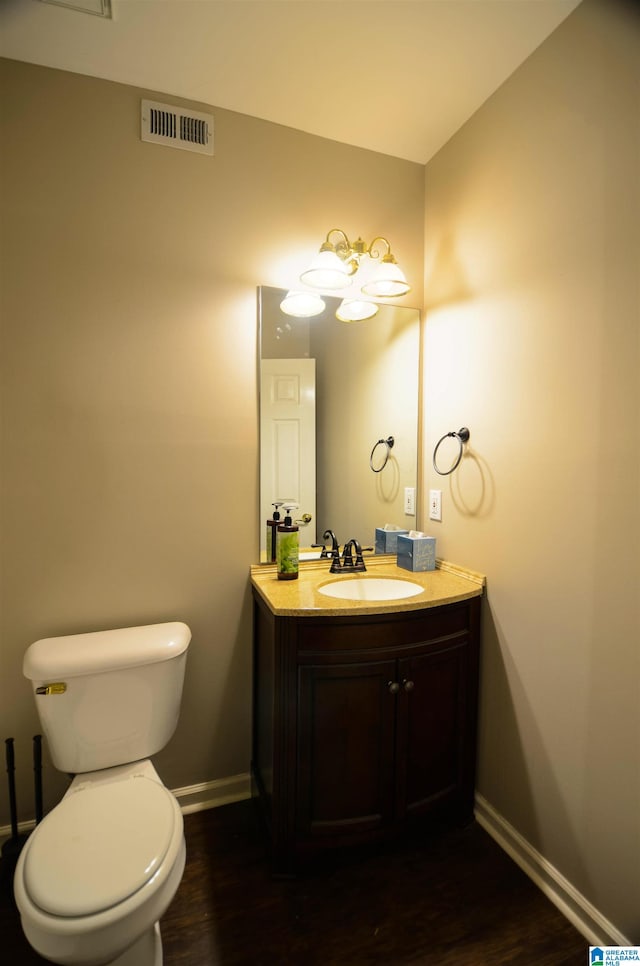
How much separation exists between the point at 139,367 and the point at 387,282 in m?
1.02

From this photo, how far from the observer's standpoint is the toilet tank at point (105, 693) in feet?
4.46

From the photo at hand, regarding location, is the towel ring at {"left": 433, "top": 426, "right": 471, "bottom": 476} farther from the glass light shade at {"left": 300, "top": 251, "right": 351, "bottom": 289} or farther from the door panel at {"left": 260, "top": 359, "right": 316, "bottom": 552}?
the glass light shade at {"left": 300, "top": 251, "right": 351, "bottom": 289}

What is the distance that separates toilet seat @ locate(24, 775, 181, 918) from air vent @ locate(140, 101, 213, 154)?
2152 mm

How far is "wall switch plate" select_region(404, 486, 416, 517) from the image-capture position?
208 cm

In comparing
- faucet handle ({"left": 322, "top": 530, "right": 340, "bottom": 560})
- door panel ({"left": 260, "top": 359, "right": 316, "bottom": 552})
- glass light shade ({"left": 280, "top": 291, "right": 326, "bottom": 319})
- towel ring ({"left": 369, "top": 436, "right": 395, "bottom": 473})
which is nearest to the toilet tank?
door panel ({"left": 260, "top": 359, "right": 316, "bottom": 552})

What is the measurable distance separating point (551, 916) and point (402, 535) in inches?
50.9

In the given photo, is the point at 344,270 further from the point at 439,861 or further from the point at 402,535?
the point at 439,861

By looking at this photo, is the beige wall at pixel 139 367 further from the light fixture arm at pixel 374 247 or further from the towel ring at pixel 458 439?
the towel ring at pixel 458 439

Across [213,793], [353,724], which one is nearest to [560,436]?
[353,724]

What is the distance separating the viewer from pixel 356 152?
1.93m

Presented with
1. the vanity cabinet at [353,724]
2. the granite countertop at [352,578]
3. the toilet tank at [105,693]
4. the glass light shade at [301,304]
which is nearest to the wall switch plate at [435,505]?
the granite countertop at [352,578]

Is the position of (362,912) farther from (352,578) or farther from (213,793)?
(352,578)

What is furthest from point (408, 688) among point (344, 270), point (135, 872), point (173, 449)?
point (344, 270)

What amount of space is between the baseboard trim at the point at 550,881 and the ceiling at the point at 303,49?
2607mm
